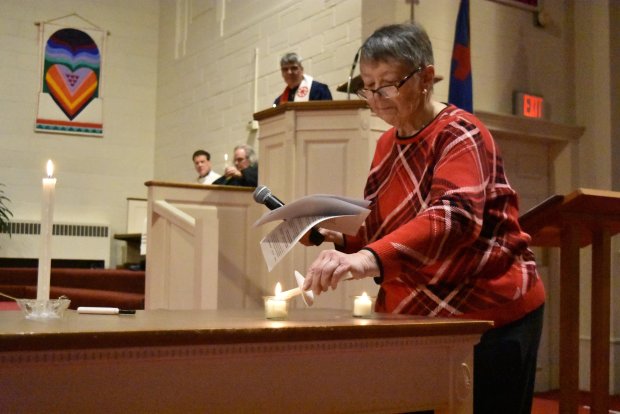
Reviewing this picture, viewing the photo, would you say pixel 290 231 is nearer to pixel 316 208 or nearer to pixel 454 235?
pixel 316 208

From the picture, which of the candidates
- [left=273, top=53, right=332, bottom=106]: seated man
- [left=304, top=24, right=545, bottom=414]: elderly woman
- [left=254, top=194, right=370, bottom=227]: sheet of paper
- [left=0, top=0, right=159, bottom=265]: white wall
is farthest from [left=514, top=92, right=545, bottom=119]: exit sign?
[left=0, top=0, right=159, bottom=265]: white wall

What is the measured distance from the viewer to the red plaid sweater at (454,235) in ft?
4.77

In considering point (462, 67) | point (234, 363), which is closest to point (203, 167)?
point (462, 67)

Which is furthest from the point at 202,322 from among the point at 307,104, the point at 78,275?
the point at 78,275

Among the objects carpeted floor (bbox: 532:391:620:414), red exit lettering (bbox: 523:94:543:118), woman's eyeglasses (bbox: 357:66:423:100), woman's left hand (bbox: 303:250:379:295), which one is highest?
red exit lettering (bbox: 523:94:543:118)

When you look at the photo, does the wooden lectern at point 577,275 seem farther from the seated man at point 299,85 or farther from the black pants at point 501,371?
the seated man at point 299,85

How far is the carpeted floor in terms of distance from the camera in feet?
15.1

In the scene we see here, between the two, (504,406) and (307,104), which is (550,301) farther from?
(504,406)

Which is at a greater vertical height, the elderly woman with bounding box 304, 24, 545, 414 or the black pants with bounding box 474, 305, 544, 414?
the elderly woman with bounding box 304, 24, 545, 414

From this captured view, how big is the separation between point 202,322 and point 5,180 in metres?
8.43

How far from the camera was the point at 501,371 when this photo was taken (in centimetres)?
156

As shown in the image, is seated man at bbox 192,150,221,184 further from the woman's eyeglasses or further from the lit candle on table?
the lit candle on table

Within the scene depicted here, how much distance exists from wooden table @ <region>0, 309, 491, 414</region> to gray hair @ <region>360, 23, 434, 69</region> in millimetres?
566

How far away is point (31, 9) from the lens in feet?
30.2
